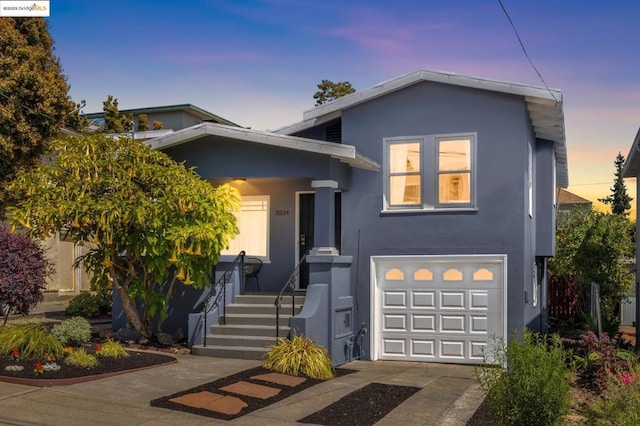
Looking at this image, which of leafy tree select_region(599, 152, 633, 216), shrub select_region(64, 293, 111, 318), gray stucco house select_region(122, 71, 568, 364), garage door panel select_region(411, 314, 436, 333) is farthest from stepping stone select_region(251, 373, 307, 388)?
leafy tree select_region(599, 152, 633, 216)

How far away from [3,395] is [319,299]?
6.01 m

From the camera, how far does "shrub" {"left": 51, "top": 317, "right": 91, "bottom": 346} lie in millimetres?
12609

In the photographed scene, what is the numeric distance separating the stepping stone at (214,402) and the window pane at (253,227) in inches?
278

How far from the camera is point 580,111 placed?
18.3 metres

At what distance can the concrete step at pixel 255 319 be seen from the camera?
1424cm

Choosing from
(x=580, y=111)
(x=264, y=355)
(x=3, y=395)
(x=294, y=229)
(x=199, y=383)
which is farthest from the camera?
(x=580, y=111)

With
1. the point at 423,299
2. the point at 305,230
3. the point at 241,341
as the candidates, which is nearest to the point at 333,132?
the point at 305,230

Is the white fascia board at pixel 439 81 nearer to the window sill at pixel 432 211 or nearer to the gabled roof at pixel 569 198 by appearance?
the window sill at pixel 432 211

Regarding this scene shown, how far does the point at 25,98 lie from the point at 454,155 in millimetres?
13859

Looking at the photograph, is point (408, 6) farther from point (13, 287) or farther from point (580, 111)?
point (13, 287)

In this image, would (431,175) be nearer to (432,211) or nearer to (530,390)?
(432,211)

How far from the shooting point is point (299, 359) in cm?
1205

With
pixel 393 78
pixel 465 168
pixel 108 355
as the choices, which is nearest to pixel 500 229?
pixel 465 168

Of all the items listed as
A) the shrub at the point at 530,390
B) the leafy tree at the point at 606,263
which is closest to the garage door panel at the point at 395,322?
the shrub at the point at 530,390
